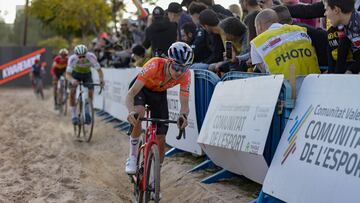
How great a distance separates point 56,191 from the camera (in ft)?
25.9

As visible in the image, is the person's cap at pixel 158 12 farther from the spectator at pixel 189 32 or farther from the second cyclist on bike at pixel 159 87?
the second cyclist on bike at pixel 159 87

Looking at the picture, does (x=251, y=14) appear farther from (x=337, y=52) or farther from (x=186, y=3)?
(x=186, y=3)

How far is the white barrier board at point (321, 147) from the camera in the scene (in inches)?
185

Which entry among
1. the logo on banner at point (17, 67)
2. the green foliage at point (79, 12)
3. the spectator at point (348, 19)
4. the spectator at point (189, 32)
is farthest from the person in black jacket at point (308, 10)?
the logo on banner at point (17, 67)

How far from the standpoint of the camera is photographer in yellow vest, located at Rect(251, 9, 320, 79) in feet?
20.8

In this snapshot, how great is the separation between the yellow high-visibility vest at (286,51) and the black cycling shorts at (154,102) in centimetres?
139

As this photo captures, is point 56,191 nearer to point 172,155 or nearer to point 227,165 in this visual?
point 227,165

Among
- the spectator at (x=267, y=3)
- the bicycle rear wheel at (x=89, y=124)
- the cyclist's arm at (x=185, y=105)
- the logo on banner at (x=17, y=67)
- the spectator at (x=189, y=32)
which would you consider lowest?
the logo on banner at (x=17, y=67)

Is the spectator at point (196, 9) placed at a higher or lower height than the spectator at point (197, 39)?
higher

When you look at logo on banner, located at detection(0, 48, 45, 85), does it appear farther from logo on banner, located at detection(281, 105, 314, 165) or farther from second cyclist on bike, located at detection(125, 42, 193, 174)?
logo on banner, located at detection(281, 105, 314, 165)

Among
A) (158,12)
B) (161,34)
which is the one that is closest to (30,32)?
(158,12)

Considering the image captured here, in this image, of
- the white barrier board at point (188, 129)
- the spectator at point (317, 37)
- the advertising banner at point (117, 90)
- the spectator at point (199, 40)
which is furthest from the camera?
the advertising banner at point (117, 90)

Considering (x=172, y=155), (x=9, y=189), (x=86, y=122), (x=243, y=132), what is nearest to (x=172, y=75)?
(x=243, y=132)

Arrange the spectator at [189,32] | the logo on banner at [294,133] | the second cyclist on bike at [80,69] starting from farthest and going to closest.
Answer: the second cyclist on bike at [80,69] → the spectator at [189,32] → the logo on banner at [294,133]
